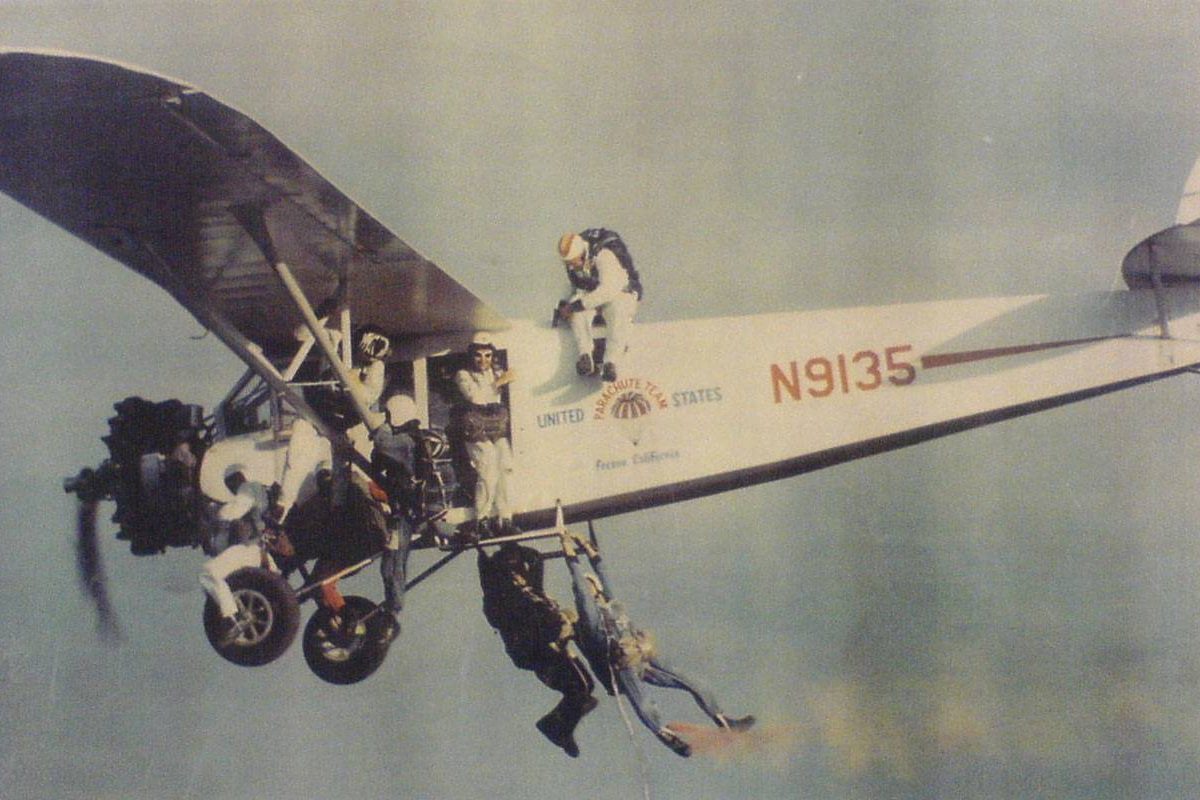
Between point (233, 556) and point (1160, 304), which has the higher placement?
point (1160, 304)

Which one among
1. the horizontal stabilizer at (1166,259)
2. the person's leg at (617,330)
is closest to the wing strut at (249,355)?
the person's leg at (617,330)

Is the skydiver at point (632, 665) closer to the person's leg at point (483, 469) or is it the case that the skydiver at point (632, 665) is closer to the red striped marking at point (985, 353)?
the person's leg at point (483, 469)

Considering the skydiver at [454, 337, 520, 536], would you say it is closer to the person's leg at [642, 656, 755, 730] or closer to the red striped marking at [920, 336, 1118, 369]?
the person's leg at [642, 656, 755, 730]

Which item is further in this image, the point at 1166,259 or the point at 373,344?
the point at 373,344

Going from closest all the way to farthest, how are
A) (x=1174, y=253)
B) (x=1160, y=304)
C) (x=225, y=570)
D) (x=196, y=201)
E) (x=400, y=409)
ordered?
(x=196, y=201) < (x=1174, y=253) < (x=1160, y=304) < (x=225, y=570) < (x=400, y=409)

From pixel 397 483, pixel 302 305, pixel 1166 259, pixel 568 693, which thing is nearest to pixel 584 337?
pixel 397 483

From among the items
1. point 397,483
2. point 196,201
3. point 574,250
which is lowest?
point 397,483

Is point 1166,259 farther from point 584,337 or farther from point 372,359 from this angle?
point 372,359
